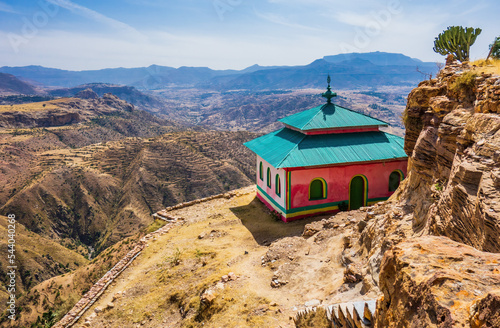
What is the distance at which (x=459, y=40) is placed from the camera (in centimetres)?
1498

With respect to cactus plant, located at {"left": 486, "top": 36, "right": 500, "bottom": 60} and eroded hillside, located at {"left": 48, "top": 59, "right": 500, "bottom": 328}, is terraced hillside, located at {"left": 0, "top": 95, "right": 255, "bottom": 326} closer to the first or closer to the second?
eroded hillside, located at {"left": 48, "top": 59, "right": 500, "bottom": 328}

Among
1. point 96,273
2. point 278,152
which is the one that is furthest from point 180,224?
point 278,152

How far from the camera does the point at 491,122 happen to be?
6098mm

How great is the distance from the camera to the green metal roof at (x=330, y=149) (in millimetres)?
18094

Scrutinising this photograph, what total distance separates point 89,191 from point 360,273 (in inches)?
2687

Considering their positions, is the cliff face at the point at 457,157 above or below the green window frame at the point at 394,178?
above

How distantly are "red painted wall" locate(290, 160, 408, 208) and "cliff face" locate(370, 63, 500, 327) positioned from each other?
7204 mm

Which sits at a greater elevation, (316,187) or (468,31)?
(468,31)

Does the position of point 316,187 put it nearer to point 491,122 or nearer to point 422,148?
point 422,148

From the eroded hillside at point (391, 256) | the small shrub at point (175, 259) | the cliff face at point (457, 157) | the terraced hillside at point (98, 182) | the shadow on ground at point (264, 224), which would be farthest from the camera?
the terraced hillside at point (98, 182)

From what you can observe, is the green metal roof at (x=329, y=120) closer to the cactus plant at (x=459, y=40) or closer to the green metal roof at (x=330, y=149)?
the green metal roof at (x=330, y=149)

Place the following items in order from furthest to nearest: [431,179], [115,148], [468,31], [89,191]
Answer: [115,148] → [89,191] → [468,31] → [431,179]

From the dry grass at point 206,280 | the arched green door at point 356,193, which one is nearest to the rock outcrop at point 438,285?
the dry grass at point 206,280

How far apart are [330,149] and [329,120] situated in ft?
8.63
